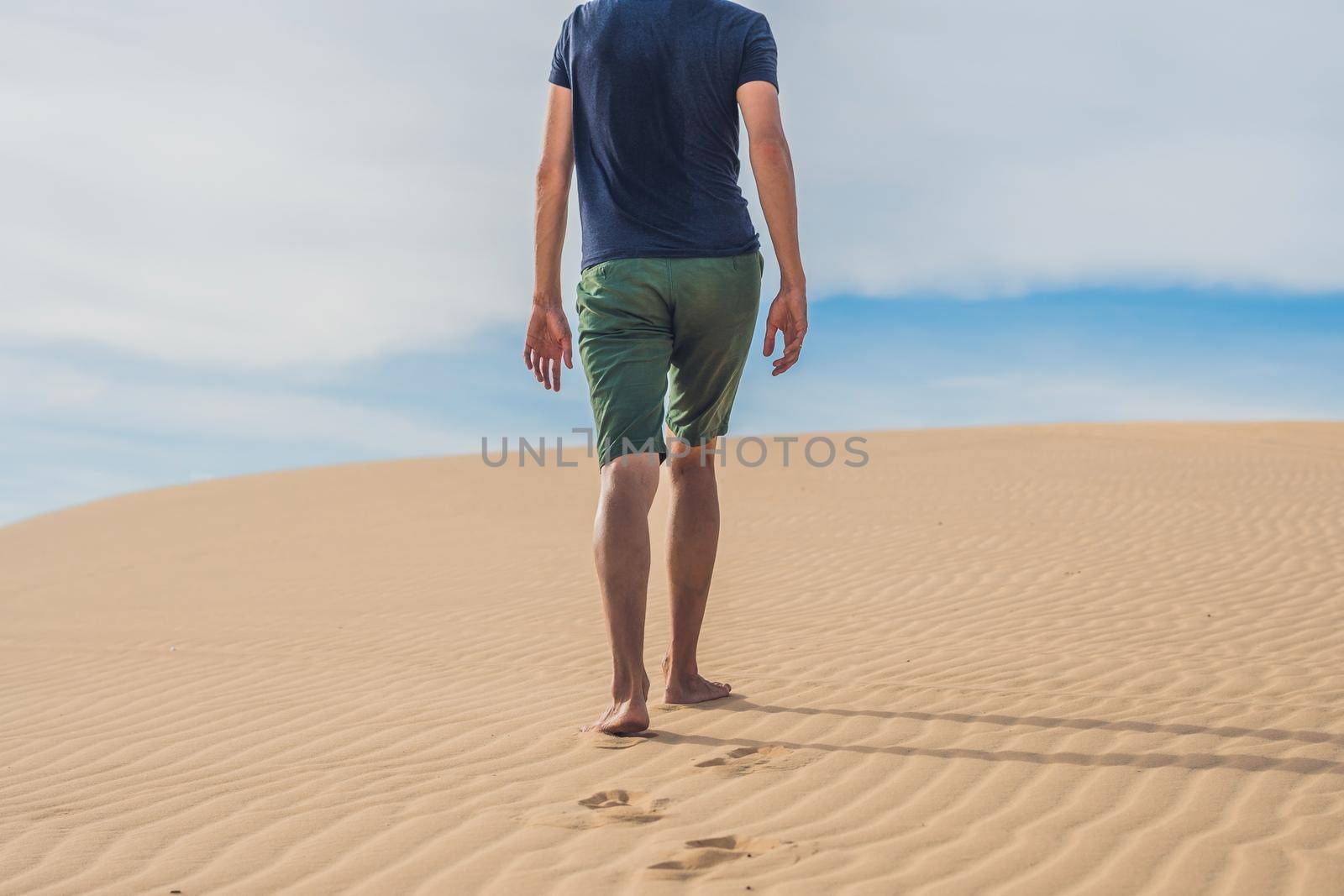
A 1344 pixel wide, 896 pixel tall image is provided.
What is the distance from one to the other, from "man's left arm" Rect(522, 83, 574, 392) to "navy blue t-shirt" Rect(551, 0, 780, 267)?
135 millimetres

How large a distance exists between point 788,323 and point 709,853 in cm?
165

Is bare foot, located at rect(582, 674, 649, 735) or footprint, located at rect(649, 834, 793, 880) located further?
bare foot, located at rect(582, 674, 649, 735)

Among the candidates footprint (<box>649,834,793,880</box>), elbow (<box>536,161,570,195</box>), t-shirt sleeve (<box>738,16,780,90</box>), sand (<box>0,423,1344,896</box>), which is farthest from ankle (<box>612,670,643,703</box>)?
t-shirt sleeve (<box>738,16,780,90</box>)

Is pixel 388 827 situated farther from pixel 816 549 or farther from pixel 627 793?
pixel 816 549

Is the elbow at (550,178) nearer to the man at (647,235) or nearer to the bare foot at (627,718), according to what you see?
the man at (647,235)

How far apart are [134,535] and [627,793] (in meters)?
17.0

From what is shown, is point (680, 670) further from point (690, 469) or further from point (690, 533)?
point (690, 469)

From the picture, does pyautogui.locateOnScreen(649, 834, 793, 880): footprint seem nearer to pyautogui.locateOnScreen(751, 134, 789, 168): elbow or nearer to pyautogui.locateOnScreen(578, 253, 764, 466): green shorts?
pyautogui.locateOnScreen(578, 253, 764, 466): green shorts

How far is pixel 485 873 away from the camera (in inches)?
90.9

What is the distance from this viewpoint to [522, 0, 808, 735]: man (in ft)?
10.5

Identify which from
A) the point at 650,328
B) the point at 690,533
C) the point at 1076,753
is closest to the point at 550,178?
the point at 650,328

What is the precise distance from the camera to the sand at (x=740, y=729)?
93.9 inches

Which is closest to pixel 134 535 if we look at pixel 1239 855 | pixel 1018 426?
pixel 1239 855

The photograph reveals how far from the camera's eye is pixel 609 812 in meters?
2.64
